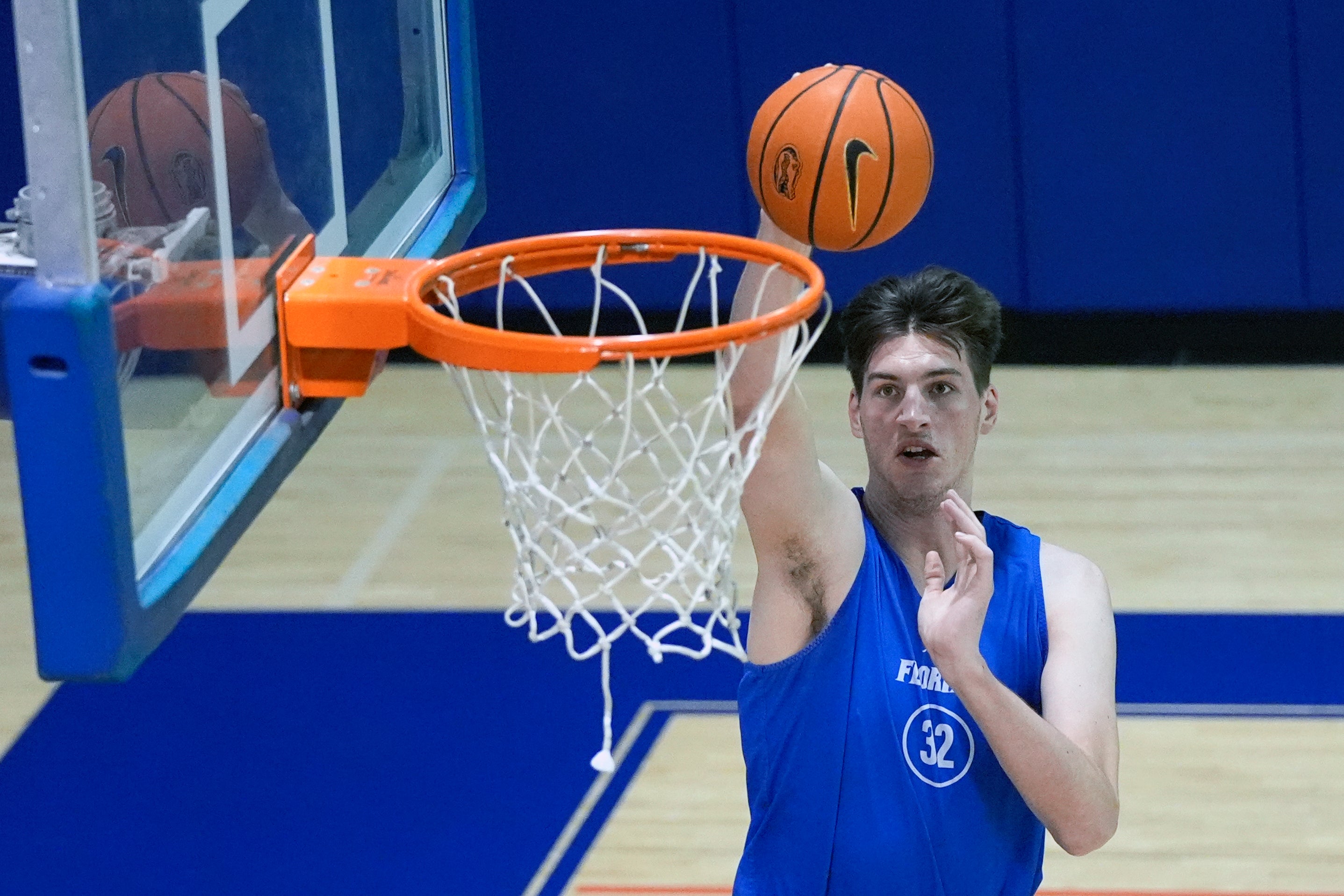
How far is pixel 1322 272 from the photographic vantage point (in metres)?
7.64

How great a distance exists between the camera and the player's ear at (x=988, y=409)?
9.57 feet

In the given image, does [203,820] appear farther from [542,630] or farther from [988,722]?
[988,722]

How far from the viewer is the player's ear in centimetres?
292

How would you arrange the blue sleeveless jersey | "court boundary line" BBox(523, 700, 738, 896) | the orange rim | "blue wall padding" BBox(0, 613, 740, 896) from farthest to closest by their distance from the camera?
"blue wall padding" BBox(0, 613, 740, 896)
"court boundary line" BBox(523, 700, 738, 896)
the blue sleeveless jersey
the orange rim

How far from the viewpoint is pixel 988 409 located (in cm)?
297

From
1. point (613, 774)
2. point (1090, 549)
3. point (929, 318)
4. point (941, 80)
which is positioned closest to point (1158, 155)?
point (941, 80)

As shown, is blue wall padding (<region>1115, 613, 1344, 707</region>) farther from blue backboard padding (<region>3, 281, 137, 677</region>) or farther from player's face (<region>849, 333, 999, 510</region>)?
blue backboard padding (<region>3, 281, 137, 677</region>)

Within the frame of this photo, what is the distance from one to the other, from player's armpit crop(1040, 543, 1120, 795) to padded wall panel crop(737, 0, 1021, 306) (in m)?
4.87

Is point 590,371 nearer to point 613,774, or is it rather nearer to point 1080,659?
point 1080,659

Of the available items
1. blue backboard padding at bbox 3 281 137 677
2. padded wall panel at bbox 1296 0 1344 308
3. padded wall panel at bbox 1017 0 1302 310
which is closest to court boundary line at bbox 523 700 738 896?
blue backboard padding at bbox 3 281 137 677

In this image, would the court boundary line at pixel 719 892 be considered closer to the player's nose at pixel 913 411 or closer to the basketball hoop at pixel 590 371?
the basketball hoop at pixel 590 371

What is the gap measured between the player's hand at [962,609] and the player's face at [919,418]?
0.40 ft

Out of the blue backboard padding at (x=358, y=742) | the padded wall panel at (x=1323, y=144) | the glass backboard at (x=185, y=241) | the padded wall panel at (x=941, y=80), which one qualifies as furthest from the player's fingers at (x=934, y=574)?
the padded wall panel at (x=1323, y=144)

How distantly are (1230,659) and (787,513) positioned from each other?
10.3 ft
